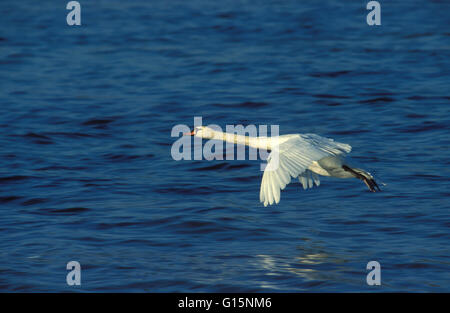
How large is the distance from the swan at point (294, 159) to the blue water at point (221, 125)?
82cm

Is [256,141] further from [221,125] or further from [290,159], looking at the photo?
[221,125]

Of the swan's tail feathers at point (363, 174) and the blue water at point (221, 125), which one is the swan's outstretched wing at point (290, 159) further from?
the blue water at point (221, 125)

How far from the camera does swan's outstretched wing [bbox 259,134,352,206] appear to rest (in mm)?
7430

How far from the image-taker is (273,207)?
1045 centimetres

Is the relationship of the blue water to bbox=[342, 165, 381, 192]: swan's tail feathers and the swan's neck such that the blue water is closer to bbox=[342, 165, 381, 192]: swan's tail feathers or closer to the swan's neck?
bbox=[342, 165, 381, 192]: swan's tail feathers

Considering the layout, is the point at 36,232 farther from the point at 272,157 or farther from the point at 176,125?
the point at 176,125

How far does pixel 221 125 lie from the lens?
48.7ft

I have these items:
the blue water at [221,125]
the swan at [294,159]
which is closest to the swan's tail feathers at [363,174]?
the swan at [294,159]

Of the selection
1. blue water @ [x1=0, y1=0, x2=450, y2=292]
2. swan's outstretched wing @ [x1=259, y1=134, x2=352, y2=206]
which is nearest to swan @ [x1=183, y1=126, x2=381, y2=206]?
swan's outstretched wing @ [x1=259, y1=134, x2=352, y2=206]

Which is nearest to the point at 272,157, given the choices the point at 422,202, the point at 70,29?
the point at 422,202

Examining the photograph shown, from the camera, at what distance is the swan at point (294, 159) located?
7484mm

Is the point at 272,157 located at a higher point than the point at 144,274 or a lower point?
higher

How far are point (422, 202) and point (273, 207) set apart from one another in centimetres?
197

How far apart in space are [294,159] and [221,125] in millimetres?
→ 6938
